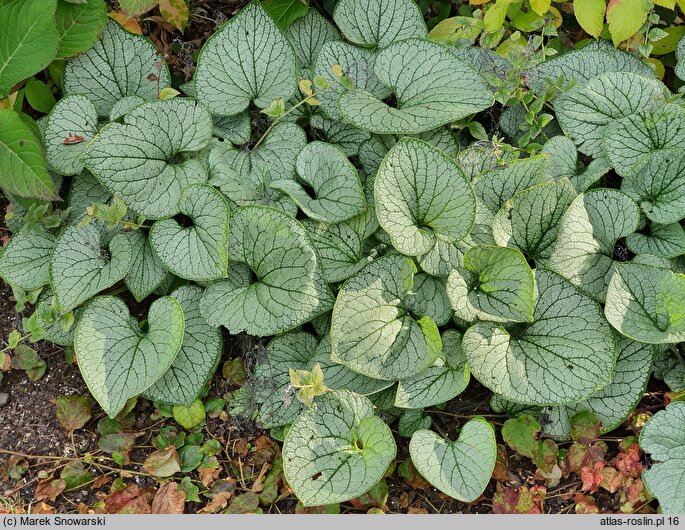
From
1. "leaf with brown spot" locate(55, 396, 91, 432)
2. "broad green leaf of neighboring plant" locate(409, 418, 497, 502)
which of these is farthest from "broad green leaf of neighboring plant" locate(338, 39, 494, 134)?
"leaf with brown spot" locate(55, 396, 91, 432)

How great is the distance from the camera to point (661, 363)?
2109mm

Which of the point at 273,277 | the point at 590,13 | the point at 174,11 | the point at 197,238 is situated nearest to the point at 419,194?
the point at 273,277

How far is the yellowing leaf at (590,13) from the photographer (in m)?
2.20

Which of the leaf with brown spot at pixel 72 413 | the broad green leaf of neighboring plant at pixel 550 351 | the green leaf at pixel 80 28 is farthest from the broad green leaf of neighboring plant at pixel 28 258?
the broad green leaf of neighboring plant at pixel 550 351

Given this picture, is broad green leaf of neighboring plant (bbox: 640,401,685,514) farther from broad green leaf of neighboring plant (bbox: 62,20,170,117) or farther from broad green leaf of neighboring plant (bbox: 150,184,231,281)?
broad green leaf of neighboring plant (bbox: 62,20,170,117)

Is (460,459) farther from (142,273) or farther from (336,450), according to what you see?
(142,273)

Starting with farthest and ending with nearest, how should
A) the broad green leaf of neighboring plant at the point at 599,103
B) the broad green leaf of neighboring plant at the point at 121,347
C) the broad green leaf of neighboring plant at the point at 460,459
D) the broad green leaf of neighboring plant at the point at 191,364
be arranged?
the broad green leaf of neighboring plant at the point at 599,103
the broad green leaf of neighboring plant at the point at 191,364
the broad green leaf of neighboring plant at the point at 121,347
the broad green leaf of neighboring plant at the point at 460,459

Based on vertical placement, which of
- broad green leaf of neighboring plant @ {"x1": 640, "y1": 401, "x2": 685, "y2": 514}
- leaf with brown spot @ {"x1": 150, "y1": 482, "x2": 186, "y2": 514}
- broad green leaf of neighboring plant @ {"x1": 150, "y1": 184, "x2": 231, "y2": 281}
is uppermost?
broad green leaf of neighboring plant @ {"x1": 150, "y1": 184, "x2": 231, "y2": 281}

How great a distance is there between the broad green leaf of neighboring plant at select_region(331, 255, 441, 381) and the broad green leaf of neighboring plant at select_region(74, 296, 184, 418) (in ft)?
1.56

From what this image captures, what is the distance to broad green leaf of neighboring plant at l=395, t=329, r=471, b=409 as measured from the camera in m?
1.96

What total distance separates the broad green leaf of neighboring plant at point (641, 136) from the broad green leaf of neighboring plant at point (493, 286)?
0.53 m

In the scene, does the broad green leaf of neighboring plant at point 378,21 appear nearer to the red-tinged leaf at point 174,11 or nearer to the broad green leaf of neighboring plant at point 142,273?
the red-tinged leaf at point 174,11

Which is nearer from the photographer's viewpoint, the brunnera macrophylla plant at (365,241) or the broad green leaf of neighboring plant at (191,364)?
the brunnera macrophylla plant at (365,241)

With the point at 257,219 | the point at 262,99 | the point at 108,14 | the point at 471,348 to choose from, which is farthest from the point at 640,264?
the point at 108,14
